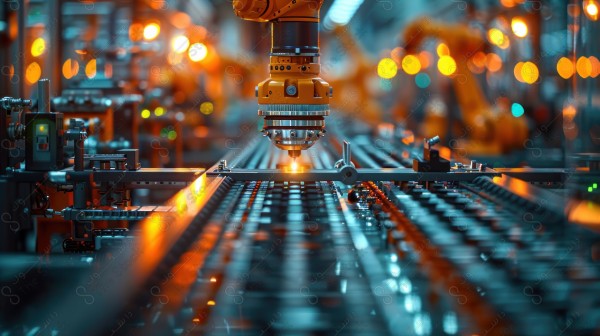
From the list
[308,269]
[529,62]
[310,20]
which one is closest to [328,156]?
[310,20]

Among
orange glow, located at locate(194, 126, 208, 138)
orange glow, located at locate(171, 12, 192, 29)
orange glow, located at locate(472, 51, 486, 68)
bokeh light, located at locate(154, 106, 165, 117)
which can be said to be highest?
orange glow, located at locate(171, 12, 192, 29)

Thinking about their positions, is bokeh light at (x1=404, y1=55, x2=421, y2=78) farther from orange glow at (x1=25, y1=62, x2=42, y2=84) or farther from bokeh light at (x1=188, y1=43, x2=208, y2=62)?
orange glow at (x1=25, y1=62, x2=42, y2=84)

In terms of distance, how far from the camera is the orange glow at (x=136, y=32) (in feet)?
35.4

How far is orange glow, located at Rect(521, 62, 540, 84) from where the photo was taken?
45.9ft

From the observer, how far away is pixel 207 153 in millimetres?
13328

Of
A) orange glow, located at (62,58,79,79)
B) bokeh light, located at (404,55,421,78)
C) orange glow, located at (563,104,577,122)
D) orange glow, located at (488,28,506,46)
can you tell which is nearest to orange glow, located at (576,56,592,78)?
orange glow, located at (563,104,577,122)

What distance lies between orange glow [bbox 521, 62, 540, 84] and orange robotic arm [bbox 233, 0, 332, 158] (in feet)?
34.9

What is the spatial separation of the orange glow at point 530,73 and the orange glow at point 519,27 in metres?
2.19

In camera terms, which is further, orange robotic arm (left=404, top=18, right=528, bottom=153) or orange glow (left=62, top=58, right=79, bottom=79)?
orange robotic arm (left=404, top=18, right=528, bottom=153)

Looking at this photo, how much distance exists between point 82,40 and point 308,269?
7605 millimetres

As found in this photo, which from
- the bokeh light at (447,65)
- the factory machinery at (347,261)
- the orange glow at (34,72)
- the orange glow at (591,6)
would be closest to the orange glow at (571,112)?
the orange glow at (591,6)

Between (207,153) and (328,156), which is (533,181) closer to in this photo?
(328,156)

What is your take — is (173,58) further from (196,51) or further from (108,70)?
(108,70)

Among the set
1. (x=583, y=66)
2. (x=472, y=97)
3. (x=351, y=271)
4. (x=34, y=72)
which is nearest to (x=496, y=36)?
(x=472, y=97)
